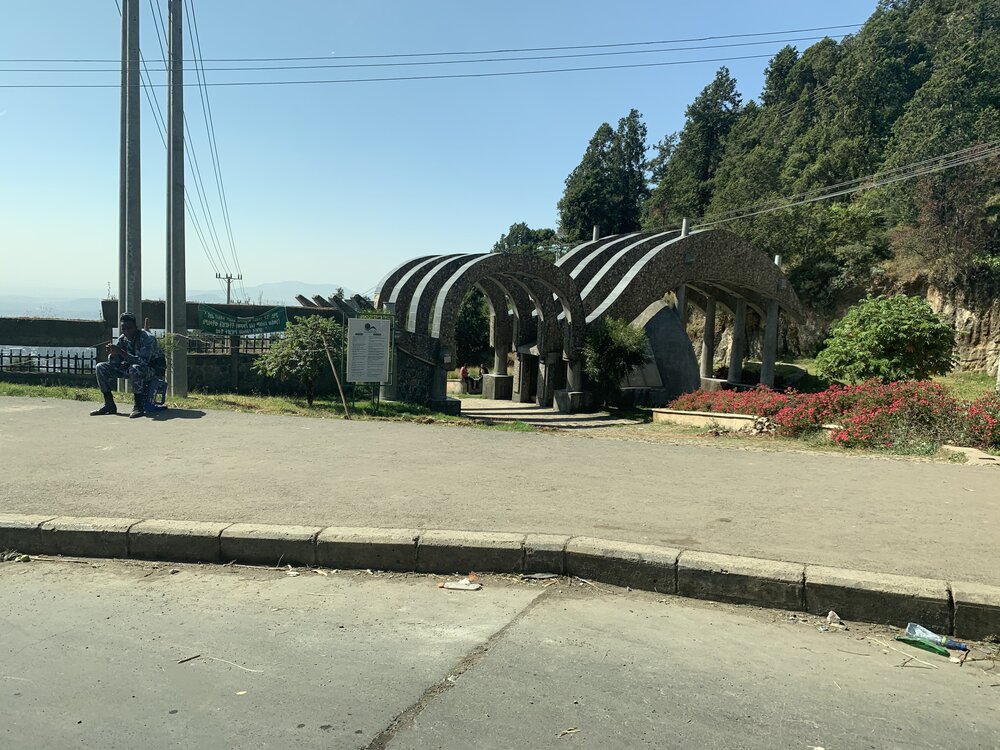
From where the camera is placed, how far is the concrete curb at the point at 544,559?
4.16 m

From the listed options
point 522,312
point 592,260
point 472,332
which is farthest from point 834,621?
point 472,332

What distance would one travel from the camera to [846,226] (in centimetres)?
3706

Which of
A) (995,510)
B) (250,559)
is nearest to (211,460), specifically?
(250,559)

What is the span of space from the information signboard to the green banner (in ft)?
11.8

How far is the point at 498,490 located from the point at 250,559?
2391 mm

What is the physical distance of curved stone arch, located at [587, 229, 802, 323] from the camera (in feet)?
77.9

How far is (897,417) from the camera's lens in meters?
10.9

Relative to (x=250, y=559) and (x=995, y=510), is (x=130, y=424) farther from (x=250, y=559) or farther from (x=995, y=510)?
(x=995, y=510)

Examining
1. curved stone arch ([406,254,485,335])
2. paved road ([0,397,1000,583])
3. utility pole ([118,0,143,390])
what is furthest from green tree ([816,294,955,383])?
utility pole ([118,0,143,390])

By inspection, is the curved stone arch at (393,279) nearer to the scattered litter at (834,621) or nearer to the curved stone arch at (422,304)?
the curved stone arch at (422,304)

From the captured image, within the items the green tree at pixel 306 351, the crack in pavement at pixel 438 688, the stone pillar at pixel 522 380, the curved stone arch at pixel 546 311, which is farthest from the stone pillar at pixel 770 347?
the crack in pavement at pixel 438 688

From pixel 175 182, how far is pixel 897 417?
14.9m

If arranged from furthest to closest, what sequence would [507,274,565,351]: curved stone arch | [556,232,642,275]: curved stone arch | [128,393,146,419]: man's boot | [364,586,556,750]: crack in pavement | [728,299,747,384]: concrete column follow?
[728,299,747,384]: concrete column, [556,232,642,275]: curved stone arch, [507,274,565,351]: curved stone arch, [128,393,146,419]: man's boot, [364,586,556,750]: crack in pavement

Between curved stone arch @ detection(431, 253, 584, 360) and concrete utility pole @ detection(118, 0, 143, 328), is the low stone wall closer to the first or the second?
curved stone arch @ detection(431, 253, 584, 360)
